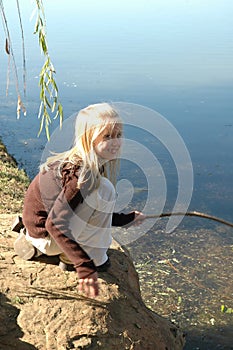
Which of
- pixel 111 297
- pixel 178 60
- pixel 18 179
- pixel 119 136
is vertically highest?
pixel 119 136

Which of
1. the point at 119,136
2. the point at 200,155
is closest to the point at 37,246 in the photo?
the point at 119,136

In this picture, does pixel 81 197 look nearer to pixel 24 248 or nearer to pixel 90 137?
pixel 90 137

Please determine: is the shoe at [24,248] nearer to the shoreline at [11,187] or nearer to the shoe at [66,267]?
the shoe at [66,267]

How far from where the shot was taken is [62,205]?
292cm

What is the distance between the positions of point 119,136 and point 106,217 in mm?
482

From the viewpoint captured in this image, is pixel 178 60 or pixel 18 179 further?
pixel 178 60

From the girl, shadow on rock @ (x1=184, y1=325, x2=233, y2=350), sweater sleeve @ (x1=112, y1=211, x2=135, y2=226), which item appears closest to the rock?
the girl

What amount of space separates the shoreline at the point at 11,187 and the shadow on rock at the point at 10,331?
218 centimetres

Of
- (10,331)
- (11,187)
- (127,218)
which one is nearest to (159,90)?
(11,187)

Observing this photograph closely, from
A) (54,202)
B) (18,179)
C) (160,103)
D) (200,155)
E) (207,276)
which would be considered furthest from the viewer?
(160,103)

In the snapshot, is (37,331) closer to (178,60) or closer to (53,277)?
(53,277)

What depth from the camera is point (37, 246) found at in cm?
320

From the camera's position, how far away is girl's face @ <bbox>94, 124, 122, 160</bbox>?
304 cm

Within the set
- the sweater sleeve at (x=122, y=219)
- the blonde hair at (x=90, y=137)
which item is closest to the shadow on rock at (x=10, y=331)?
the blonde hair at (x=90, y=137)
